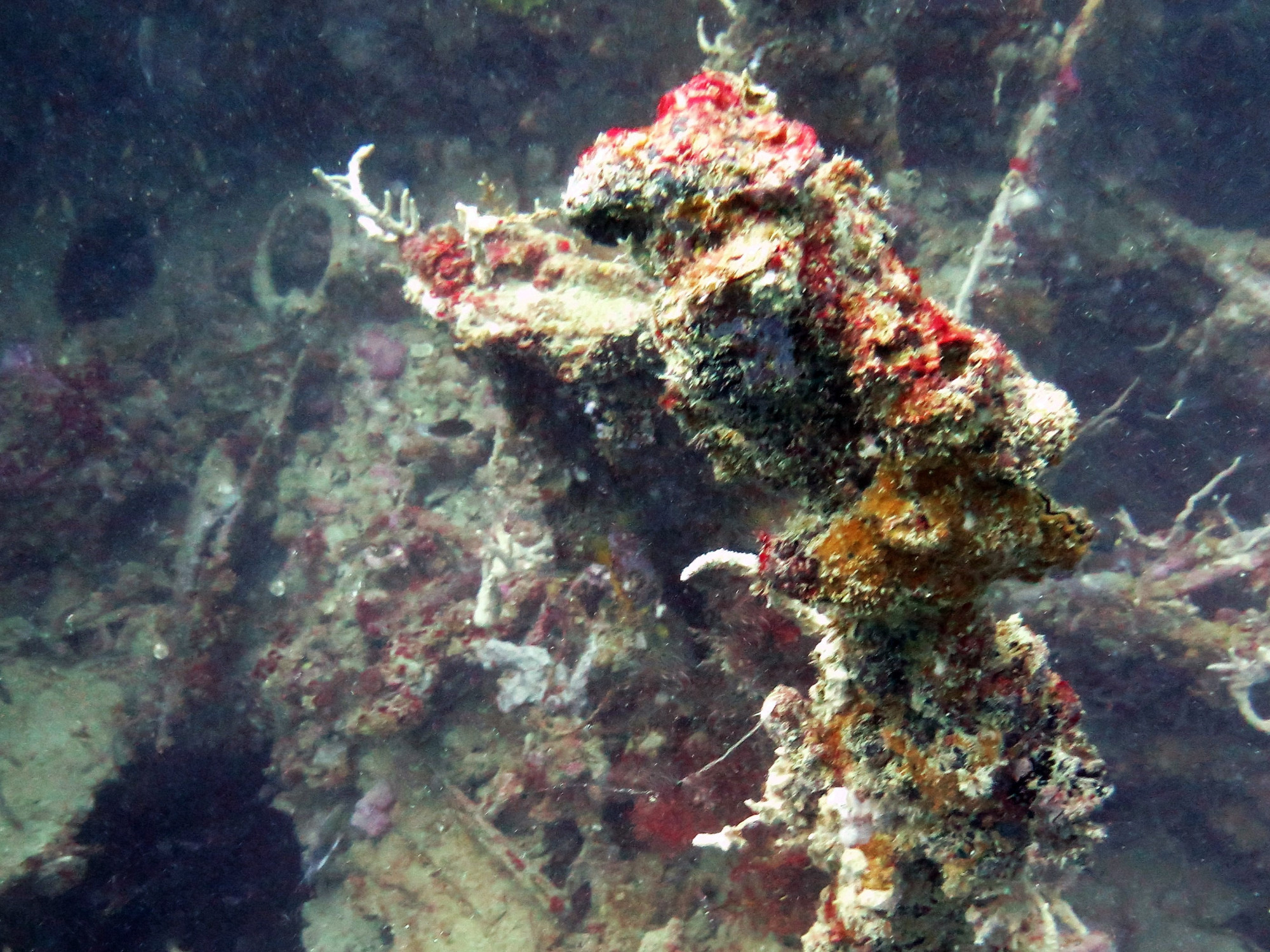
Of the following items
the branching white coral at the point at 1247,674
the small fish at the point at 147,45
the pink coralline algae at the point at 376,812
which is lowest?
the pink coralline algae at the point at 376,812

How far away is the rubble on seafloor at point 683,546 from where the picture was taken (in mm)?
2016

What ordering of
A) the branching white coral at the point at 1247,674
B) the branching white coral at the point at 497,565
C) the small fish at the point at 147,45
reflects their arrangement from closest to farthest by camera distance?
the branching white coral at the point at 1247,674 → the branching white coral at the point at 497,565 → the small fish at the point at 147,45

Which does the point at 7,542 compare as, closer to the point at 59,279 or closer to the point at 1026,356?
the point at 59,279

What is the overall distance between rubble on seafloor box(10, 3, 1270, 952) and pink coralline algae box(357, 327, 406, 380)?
2.2 inches

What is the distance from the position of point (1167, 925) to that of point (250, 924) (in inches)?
322

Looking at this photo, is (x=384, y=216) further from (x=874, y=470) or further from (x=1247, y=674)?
(x=1247, y=674)

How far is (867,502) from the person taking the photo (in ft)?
Result: 6.58

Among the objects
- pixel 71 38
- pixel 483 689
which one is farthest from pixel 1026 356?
pixel 71 38

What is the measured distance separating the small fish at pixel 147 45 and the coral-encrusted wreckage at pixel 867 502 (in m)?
10.8

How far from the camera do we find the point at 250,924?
6.48 meters

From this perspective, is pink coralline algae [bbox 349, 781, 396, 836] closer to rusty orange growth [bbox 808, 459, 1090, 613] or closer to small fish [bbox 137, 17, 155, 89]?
rusty orange growth [bbox 808, 459, 1090, 613]

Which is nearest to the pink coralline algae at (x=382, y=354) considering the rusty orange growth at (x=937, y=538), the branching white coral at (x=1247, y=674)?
the rusty orange growth at (x=937, y=538)

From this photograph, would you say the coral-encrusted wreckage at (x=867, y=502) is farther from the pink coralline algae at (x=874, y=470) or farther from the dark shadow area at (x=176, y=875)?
the dark shadow area at (x=176, y=875)

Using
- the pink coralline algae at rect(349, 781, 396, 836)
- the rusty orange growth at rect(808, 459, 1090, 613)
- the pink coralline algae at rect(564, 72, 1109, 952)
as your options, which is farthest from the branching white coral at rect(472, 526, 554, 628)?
the rusty orange growth at rect(808, 459, 1090, 613)
